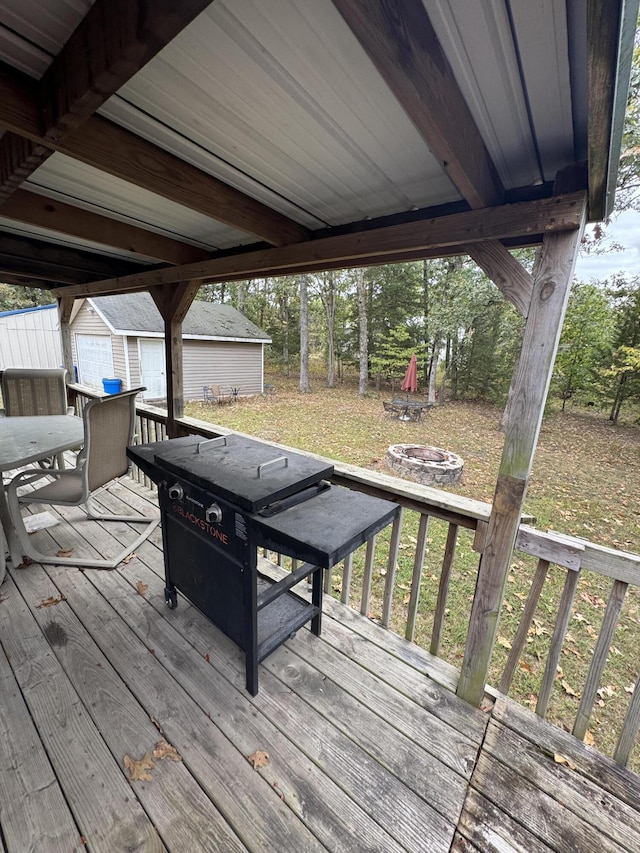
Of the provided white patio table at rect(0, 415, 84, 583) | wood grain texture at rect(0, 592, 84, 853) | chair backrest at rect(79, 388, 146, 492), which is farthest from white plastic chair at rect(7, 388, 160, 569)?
wood grain texture at rect(0, 592, 84, 853)

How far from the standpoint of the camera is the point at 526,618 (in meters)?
1.71

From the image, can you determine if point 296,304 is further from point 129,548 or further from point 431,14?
point 431,14

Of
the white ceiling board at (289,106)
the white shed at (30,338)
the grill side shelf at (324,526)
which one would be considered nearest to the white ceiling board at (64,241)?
the white ceiling board at (289,106)

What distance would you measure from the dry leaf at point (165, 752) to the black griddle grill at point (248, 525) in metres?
0.37

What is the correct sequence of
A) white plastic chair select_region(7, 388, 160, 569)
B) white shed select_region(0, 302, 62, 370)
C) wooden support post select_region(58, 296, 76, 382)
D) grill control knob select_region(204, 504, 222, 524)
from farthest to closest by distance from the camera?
white shed select_region(0, 302, 62, 370) < wooden support post select_region(58, 296, 76, 382) < white plastic chair select_region(7, 388, 160, 569) < grill control knob select_region(204, 504, 222, 524)

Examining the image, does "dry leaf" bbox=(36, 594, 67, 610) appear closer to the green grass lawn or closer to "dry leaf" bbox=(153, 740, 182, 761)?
"dry leaf" bbox=(153, 740, 182, 761)

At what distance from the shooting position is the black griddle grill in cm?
141

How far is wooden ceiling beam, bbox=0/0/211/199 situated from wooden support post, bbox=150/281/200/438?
6.37 ft

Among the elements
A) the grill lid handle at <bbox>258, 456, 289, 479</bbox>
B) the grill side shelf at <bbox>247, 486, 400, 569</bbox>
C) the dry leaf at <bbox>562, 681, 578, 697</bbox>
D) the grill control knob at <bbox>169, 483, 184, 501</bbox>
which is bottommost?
the dry leaf at <bbox>562, 681, 578, 697</bbox>

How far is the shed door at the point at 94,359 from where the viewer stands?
11484mm

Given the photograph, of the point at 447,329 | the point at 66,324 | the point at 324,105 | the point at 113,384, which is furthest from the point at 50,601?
the point at 447,329

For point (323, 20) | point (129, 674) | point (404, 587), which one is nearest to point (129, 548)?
point (129, 674)

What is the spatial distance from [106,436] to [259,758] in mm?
2219

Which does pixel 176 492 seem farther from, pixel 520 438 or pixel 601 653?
pixel 601 653
